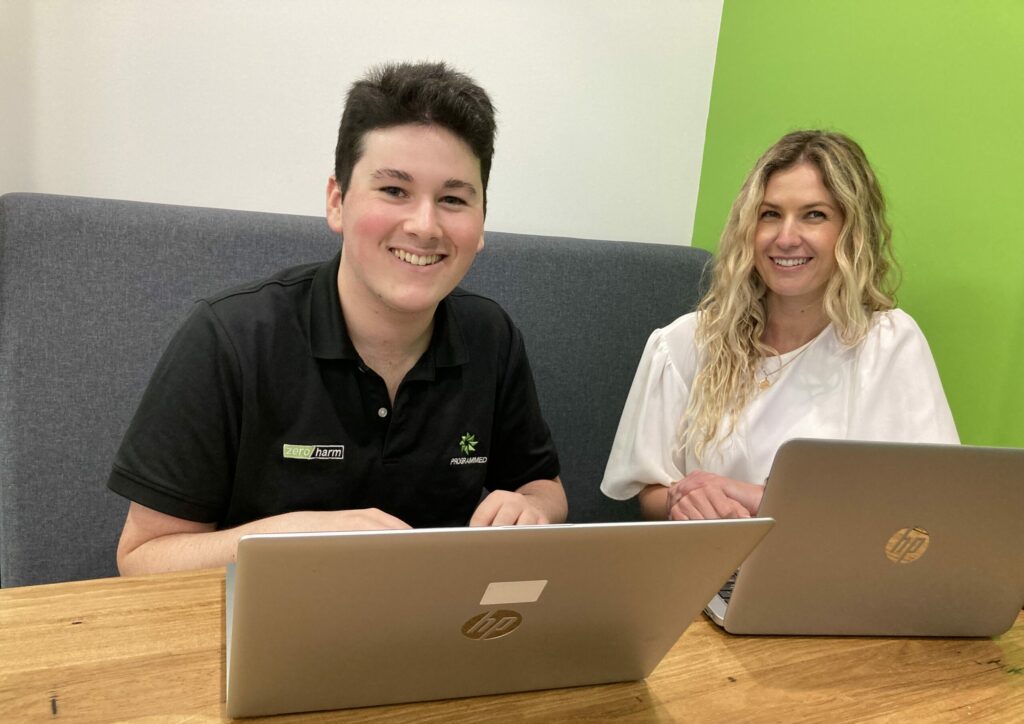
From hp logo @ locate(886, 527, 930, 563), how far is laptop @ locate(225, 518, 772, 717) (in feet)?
0.89

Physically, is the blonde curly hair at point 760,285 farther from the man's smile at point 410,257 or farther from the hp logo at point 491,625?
the hp logo at point 491,625

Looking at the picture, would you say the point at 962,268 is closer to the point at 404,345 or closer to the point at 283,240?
the point at 404,345

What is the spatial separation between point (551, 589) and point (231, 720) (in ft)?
0.98

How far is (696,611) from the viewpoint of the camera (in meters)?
0.81

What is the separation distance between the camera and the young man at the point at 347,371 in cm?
112

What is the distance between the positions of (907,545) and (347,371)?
772 millimetres

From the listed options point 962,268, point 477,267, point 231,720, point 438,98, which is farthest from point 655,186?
point 231,720

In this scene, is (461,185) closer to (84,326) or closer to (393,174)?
(393,174)

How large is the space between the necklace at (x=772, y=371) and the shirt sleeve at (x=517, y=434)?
1.58 ft

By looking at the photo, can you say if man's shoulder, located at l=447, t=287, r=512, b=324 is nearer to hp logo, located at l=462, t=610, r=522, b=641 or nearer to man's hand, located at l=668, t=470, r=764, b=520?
man's hand, located at l=668, t=470, r=764, b=520

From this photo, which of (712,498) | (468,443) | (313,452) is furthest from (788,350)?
(313,452)

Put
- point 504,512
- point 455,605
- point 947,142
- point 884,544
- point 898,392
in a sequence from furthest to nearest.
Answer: point 947,142 < point 898,392 < point 504,512 < point 884,544 < point 455,605

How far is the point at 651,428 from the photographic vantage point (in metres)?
1.74

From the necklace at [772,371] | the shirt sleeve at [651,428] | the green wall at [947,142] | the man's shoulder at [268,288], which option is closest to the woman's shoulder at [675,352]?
the shirt sleeve at [651,428]
